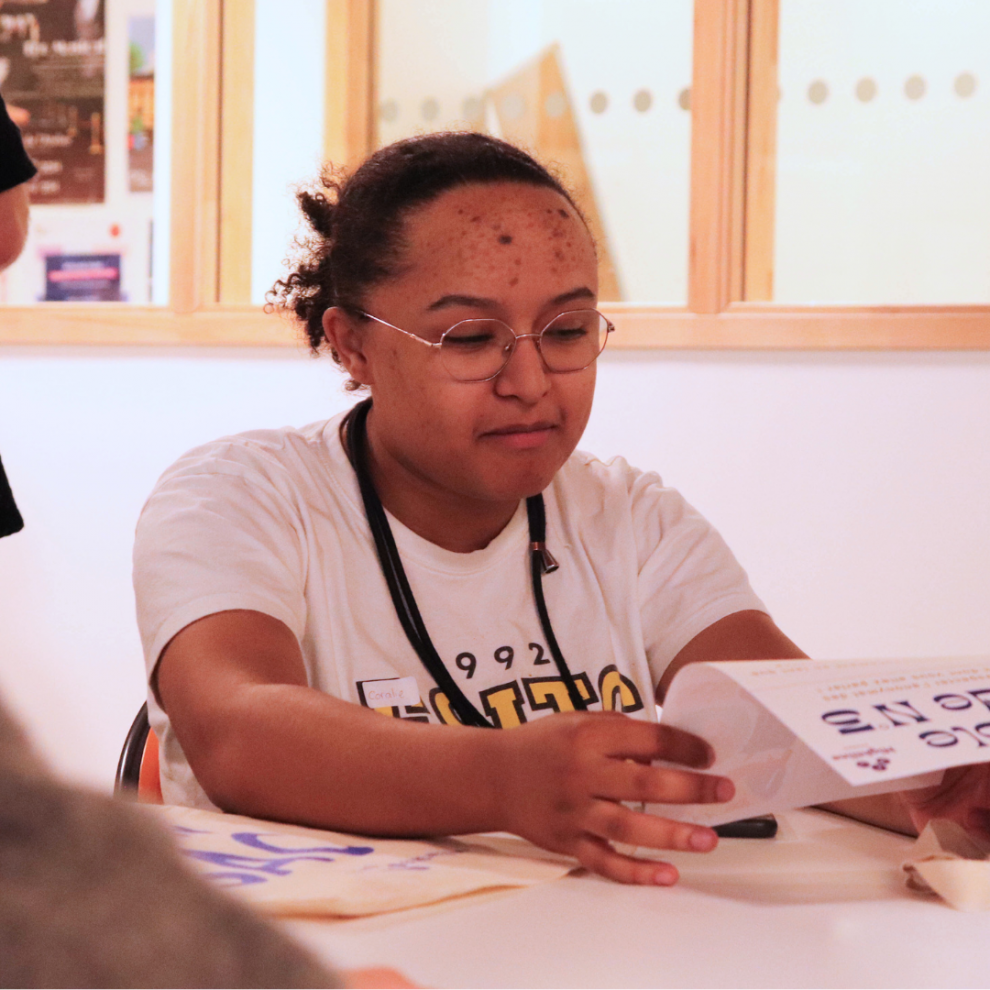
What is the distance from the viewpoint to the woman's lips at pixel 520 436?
1172mm

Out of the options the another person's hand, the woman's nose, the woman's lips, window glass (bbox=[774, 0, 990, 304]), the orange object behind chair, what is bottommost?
the orange object behind chair

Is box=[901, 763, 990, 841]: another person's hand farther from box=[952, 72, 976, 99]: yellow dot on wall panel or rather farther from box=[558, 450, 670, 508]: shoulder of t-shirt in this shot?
box=[952, 72, 976, 99]: yellow dot on wall panel

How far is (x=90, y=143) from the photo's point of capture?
2.98 meters

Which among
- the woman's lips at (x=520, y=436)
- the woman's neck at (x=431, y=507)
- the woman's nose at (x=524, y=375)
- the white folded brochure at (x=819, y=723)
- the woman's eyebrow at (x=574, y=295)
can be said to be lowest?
the white folded brochure at (x=819, y=723)

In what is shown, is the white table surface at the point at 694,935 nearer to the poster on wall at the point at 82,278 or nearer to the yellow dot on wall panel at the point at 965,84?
the yellow dot on wall panel at the point at 965,84

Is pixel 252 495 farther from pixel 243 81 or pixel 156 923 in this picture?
pixel 243 81

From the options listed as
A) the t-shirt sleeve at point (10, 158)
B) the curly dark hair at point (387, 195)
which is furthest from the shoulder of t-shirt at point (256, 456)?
the t-shirt sleeve at point (10, 158)

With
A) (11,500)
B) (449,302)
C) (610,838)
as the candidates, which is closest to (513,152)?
(449,302)

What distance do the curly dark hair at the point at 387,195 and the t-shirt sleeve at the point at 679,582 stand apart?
0.36 m

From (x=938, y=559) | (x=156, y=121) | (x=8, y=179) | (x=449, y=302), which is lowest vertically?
(x=938, y=559)

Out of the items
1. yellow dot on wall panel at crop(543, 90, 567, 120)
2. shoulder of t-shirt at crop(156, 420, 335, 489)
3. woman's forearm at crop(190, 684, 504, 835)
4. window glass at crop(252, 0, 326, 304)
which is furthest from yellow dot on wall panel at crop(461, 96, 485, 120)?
woman's forearm at crop(190, 684, 504, 835)

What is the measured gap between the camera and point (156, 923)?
0.16 meters

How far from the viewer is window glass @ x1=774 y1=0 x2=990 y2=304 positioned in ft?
8.29

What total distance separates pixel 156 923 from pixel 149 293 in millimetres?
2965
